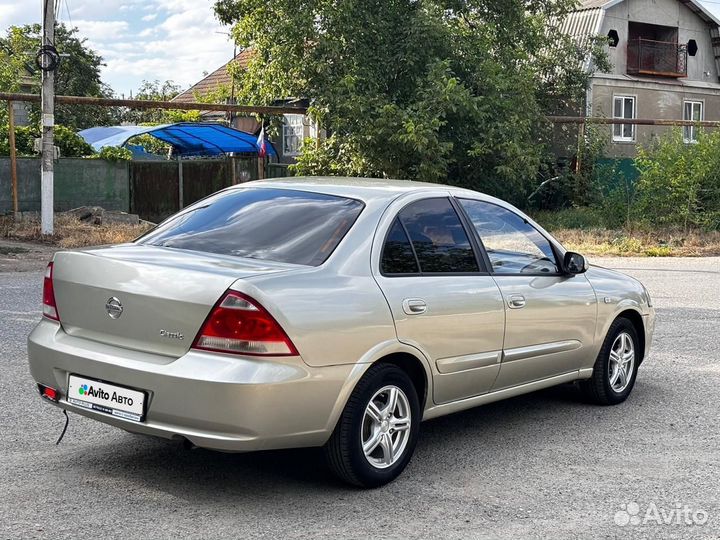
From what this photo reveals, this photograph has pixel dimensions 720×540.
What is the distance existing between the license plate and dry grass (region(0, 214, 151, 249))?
12.4 metres

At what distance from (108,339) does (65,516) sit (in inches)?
33.0

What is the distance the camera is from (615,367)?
678 cm

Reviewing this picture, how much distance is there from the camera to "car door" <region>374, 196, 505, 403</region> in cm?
496

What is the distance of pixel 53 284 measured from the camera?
16.3 feet

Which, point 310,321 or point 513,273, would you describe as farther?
point 513,273

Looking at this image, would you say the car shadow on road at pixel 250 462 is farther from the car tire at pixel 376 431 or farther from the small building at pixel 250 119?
the small building at pixel 250 119

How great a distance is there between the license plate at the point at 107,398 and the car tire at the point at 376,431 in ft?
2.95

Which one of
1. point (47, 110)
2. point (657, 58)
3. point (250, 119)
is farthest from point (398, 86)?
point (657, 58)

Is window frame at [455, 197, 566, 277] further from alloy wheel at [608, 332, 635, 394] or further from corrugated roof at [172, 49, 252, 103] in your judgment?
corrugated roof at [172, 49, 252, 103]

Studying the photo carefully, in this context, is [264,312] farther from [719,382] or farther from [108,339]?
[719,382]

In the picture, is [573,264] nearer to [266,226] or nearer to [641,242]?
[266,226]

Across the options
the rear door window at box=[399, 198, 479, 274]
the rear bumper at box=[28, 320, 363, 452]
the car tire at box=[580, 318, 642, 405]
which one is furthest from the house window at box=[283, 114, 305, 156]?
the rear bumper at box=[28, 320, 363, 452]

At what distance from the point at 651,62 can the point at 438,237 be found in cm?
3410

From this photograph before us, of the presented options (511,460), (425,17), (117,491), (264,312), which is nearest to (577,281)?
(511,460)
